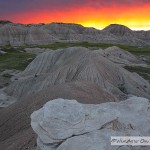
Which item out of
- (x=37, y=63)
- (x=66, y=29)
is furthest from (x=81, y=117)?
(x=66, y=29)

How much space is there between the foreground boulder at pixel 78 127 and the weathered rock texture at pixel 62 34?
351 ft

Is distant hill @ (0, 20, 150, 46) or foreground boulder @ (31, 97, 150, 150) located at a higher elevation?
foreground boulder @ (31, 97, 150, 150)

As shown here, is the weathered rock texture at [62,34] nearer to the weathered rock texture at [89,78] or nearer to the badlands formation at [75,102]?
the badlands formation at [75,102]

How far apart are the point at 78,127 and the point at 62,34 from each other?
14442cm

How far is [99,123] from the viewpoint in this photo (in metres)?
9.96

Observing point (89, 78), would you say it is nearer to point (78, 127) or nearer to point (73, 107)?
point (73, 107)

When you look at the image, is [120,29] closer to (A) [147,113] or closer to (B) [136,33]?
(B) [136,33]

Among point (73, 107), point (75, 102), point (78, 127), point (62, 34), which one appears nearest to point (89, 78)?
point (75, 102)

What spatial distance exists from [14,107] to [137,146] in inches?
415

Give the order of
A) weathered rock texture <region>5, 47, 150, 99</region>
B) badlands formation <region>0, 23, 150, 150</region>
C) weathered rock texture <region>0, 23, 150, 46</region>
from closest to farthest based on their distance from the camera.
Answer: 1. badlands formation <region>0, 23, 150, 150</region>
2. weathered rock texture <region>5, 47, 150, 99</region>
3. weathered rock texture <region>0, 23, 150, 46</region>

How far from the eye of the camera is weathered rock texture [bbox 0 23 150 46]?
121m

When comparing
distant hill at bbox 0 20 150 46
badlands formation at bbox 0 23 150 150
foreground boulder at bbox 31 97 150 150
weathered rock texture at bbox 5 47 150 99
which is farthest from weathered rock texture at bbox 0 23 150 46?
foreground boulder at bbox 31 97 150 150

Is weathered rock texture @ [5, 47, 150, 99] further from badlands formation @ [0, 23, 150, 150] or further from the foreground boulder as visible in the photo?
the foreground boulder

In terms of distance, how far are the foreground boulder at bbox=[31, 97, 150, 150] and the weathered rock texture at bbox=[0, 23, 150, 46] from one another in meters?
107
